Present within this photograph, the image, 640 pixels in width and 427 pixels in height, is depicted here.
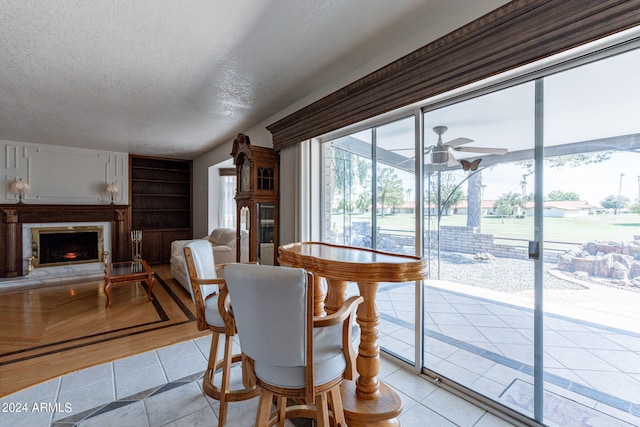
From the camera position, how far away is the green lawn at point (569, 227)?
1.36 metres

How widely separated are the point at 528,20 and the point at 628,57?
18.9 inches

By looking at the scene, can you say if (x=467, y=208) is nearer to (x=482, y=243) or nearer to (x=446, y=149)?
(x=482, y=243)

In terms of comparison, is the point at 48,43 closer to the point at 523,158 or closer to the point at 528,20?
the point at 528,20

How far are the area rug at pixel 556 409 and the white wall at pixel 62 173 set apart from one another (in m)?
7.01

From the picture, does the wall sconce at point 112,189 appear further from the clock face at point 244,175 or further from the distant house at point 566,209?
the distant house at point 566,209

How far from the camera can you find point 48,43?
204cm

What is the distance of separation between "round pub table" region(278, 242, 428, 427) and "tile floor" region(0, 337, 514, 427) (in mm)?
183

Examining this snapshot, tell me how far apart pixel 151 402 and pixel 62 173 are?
5724mm

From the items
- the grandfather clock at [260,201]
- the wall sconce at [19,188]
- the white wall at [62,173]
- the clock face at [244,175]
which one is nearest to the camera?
the grandfather clock at [260,201]

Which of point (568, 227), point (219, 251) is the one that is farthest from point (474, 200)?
point (219, 251)

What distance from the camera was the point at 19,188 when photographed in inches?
196

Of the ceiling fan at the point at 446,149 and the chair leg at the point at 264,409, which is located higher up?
the ceiling fan at the point at 446,149

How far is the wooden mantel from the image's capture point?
505 cm

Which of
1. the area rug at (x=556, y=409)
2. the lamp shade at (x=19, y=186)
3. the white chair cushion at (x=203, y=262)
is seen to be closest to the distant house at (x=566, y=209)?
the area rug at (x=556, y=409)
